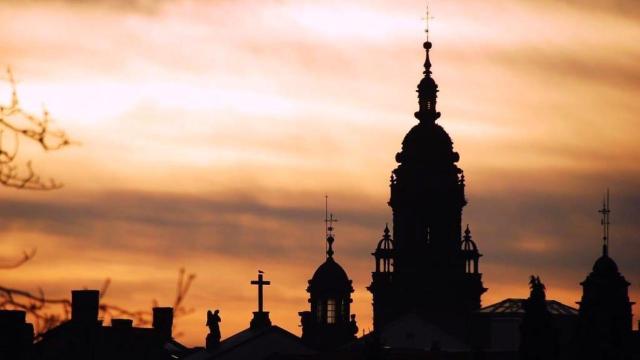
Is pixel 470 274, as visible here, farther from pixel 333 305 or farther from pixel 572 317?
pixel 572 317

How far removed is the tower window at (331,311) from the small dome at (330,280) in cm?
91

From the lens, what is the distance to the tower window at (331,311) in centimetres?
15700

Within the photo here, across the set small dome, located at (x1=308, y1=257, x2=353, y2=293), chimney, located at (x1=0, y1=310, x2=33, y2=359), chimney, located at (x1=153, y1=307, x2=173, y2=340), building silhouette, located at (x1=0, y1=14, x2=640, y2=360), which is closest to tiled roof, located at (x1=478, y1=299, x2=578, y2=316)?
building silhouette, located at (x1=0, y1=14, x2=640, y2=360)

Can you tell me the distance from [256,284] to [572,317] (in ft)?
67.9

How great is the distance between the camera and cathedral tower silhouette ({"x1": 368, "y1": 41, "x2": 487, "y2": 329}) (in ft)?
499

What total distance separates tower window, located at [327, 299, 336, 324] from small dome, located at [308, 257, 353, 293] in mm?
915

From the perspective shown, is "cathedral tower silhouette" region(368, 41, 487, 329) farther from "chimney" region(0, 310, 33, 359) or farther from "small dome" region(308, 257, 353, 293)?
"chimney" region(0, 310, 33, 359)

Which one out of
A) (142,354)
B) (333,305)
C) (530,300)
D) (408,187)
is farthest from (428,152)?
(142,354)

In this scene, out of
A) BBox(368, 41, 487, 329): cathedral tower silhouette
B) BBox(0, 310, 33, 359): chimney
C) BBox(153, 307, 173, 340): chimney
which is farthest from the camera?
BBox(368, 41, 487, 329): cathedral tower silhouette

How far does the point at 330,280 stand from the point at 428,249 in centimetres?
833

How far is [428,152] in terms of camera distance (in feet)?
510

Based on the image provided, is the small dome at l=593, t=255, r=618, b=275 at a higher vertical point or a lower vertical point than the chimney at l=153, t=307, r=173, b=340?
higher

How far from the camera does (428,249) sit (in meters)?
152

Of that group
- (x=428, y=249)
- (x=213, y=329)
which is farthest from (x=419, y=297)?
(x=213, y=329)
